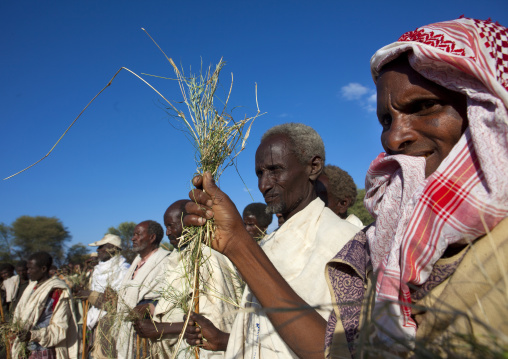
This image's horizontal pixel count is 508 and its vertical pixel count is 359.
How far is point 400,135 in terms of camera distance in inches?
53.0

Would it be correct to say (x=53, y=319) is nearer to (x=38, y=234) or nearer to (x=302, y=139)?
(x=302, y=139)

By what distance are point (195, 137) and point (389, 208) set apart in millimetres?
1222

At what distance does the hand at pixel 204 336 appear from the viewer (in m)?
2.57

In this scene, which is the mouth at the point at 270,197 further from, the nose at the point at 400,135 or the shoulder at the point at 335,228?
the nose at the point at 400,135

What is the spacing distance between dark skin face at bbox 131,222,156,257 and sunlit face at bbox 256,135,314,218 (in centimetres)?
452

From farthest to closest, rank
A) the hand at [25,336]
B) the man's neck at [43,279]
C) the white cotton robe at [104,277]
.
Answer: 1. the man's neck at [43,279]
2. the white cotton robe at [104,277]
3. the hand at [25,336]

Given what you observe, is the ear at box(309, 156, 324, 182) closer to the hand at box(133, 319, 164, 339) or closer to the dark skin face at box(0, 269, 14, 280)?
the hand at box(133, 319, 164, 339)

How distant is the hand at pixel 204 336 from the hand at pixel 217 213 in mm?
1015

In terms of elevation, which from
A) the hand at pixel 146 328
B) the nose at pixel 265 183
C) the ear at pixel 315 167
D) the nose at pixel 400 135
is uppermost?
the ear at pixel 315 167

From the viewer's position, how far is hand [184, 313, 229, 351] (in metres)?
2.57

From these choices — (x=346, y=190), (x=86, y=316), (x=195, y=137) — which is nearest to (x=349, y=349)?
(x=195, y=137)

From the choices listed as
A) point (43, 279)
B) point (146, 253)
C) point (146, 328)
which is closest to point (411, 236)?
point (146, 328)

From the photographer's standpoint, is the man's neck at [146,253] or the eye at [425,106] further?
the man's neck at [146,253]

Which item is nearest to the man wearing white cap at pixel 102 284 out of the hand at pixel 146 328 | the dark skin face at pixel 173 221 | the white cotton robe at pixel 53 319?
the white cotton robe at pixel 53 319
